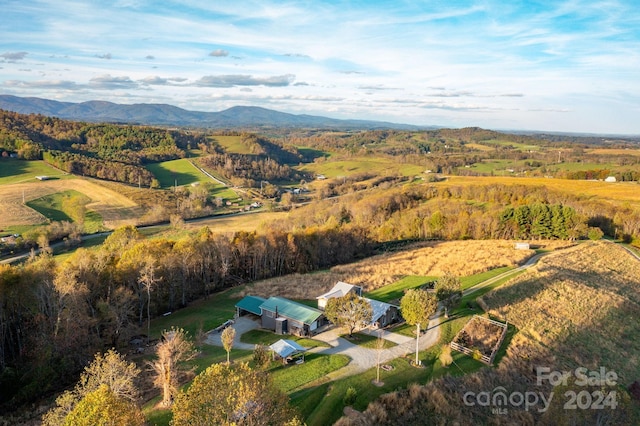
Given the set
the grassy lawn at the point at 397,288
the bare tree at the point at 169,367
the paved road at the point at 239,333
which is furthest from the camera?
the grassy lawn at the point at 397,288

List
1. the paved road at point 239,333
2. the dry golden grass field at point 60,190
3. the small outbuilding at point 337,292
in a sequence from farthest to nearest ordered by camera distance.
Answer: the dry golden grass field at point 60,190 < the small outbuilding at point 337,292 < the paved road at point 239,333

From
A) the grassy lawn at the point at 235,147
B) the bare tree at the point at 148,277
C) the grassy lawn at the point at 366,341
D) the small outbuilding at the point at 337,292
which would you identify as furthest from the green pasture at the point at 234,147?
the grassy lawn at the point at 366,341

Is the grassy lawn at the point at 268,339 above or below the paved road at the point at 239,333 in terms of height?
above

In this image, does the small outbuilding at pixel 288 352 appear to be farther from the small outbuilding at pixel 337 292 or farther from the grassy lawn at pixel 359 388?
the small outbuilding at pixel 337 292

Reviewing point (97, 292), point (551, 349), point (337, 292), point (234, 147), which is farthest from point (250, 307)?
point (234, 147)

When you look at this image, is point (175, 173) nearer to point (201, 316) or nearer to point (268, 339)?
point (201, 316)

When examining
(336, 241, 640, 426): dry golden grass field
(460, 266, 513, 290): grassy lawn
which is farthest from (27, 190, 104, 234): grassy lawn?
(336, 241, 640, 426): dry golden grass field

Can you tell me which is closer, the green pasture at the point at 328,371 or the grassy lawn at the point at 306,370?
the green pasture at the point at 328,371

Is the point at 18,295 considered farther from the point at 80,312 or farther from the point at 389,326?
the point at 389,326
